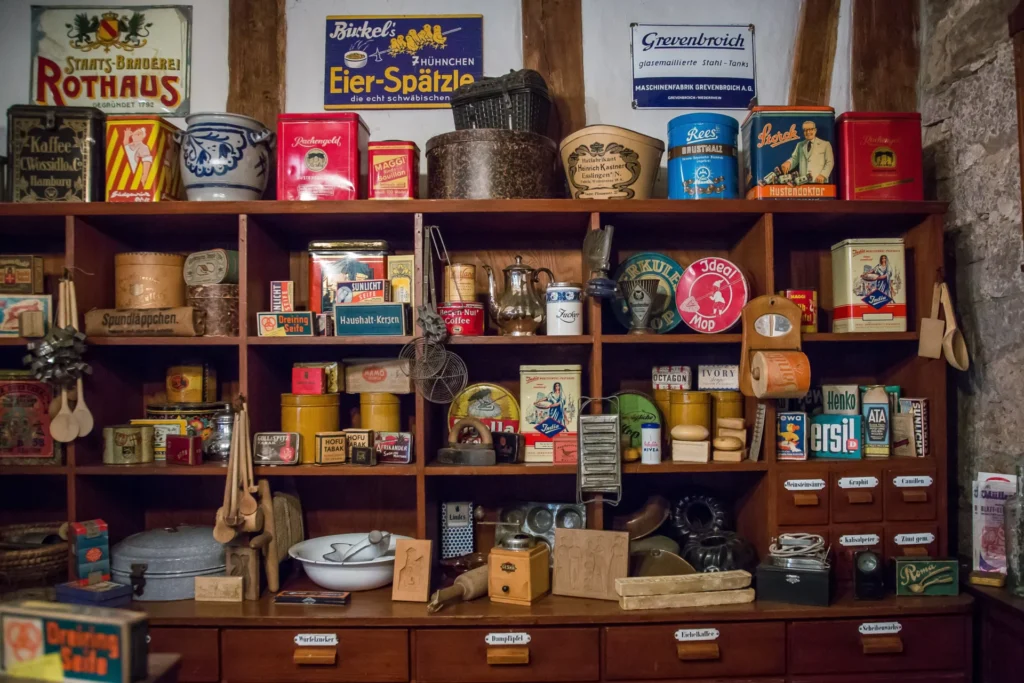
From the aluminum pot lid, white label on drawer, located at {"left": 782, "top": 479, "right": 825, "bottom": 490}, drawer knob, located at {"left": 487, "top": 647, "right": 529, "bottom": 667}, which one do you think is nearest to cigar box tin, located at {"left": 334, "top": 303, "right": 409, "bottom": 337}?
the aluminum pot lid

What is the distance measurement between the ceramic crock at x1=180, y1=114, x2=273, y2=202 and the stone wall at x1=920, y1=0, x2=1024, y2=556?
8.67 ft

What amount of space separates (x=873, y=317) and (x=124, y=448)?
2715mm

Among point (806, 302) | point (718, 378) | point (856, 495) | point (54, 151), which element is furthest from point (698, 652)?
point (54, 151)

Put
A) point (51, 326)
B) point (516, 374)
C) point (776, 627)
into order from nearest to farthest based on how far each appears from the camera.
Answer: point (776, 627) < point (51, 326) < point (516, 374)

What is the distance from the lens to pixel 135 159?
2.64 metres

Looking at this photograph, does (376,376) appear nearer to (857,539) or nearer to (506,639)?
(506,639)

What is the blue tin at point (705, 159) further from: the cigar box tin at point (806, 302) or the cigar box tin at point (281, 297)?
the cigar box tin at point (281, 297)

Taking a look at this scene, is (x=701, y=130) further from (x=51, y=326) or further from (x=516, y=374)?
(x=51, y=326)

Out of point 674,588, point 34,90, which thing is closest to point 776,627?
point 674,588

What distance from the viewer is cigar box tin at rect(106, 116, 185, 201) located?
2.63 meters

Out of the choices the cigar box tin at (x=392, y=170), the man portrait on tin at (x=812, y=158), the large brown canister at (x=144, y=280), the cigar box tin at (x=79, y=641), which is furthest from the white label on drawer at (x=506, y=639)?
the man portrait on tin at (x=812, y=158)

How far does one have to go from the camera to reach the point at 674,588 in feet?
7.77

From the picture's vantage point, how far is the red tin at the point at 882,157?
2602 millimetres

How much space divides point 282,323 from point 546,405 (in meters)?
0.99
